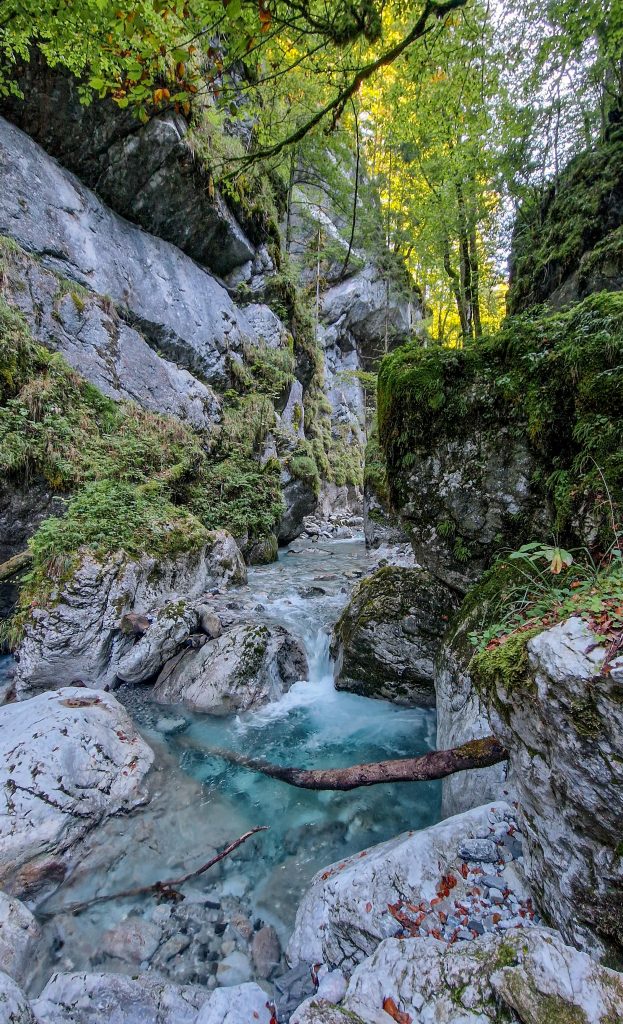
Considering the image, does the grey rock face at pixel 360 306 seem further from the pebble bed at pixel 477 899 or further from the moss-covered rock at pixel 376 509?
the pebble bed at pixel 477 899

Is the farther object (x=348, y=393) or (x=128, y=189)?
(x=348, y=393)

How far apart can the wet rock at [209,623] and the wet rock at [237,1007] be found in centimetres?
417

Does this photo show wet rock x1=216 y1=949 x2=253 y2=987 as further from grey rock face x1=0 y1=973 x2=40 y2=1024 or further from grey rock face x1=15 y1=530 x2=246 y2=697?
grey rock face x1=15 y1=530 x2=246 y2=697

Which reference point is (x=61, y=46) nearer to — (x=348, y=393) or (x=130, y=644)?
(x=130, y=644)

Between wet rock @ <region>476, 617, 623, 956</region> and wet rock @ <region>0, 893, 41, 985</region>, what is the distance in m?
3.25

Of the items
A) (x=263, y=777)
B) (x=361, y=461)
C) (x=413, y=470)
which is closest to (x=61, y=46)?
(x=413, y=470)

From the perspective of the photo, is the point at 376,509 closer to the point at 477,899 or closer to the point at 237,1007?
the point at 477,899

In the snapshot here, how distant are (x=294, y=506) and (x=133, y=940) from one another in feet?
40.2

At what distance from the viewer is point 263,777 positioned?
4371mm

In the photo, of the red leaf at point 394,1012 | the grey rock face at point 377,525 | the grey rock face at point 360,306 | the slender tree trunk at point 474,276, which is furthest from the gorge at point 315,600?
the grey rock face at point 360,306

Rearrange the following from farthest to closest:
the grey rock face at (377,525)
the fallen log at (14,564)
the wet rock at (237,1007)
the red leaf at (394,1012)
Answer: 1. the grey rock face at (377,525)
2. the fallen log at (14,564)
3. the wet rock at (237,1007)
4. the red leaf at (394,1012)

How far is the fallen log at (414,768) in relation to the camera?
103 inches

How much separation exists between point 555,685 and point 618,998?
3.59 ft

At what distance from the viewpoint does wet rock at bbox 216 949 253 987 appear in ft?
8.43
